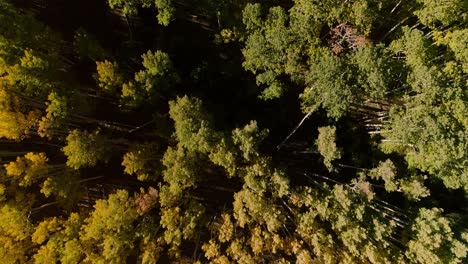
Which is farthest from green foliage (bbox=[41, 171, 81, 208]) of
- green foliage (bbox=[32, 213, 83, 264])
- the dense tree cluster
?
green foliage (bbox=[32, 213, 83, 264])

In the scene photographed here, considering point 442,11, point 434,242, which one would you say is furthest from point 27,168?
point 442,11

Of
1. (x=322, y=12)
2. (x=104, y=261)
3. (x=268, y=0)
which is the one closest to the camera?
(x=104, y=261)

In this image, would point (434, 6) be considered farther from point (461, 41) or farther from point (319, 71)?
point (319, 71)

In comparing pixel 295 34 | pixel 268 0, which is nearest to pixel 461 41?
pixel 295 34

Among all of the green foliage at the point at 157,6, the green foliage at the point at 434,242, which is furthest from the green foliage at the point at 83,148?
the green foliage at the point at 434,242

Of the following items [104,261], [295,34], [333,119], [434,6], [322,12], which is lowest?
[104,261]

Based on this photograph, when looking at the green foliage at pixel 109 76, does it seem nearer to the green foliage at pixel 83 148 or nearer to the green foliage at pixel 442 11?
the green foliage at pixel 83 148

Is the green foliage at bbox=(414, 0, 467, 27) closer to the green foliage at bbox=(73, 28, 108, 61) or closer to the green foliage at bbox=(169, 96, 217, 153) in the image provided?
the green foliage at bbox=(169, 96, 217, 153)
